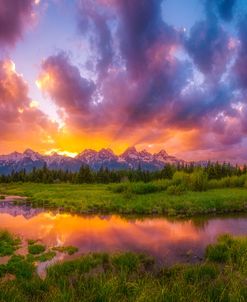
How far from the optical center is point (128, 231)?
29703 mm

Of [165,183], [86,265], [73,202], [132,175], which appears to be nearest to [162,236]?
[86,265]

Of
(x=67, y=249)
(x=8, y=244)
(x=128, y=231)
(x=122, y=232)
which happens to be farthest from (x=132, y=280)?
(x=128, y=231)

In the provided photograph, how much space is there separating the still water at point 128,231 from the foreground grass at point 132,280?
2.37m

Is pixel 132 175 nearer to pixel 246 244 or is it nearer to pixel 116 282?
pixel 246 244

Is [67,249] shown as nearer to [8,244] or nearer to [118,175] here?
[8,244]

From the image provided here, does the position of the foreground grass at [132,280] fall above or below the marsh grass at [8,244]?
above

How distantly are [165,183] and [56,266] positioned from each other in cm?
5676

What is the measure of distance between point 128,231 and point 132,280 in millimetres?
16956

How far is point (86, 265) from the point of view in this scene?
56.2 feet

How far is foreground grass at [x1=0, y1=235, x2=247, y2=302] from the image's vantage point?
9969 mm

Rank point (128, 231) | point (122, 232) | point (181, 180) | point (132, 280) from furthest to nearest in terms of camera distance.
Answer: point (181, 180)
point (128, 231)
point (122, 232)
point (132, 280)

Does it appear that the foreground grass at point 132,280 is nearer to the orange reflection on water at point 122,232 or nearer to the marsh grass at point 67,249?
the marsh grass at point 67,249

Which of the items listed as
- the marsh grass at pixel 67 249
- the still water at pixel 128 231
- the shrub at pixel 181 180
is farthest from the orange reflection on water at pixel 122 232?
the shrub at pixel 181 180

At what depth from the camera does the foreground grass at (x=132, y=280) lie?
997 centimetres
